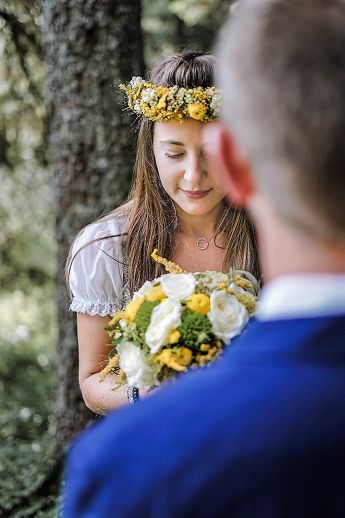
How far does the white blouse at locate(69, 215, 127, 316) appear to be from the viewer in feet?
9.47

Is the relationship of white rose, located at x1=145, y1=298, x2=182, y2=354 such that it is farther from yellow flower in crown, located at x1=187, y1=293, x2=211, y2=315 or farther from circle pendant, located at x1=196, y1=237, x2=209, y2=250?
circle pendant, located at x1=196, y1=237, x2=209, y2=250

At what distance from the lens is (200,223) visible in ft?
10.1

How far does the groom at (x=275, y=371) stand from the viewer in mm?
1012

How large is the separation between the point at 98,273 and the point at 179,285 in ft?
2.50

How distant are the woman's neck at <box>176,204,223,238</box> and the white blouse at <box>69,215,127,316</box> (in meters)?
0.27

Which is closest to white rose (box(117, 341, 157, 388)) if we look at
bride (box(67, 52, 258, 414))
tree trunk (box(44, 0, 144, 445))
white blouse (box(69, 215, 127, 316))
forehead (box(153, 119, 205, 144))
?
Answer: bride (box(67, 52, 258, 414))

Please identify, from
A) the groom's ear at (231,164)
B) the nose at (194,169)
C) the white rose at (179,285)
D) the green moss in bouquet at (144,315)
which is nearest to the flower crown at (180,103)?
the nose at (194,169)

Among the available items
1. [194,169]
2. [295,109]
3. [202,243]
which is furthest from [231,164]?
[202,243]

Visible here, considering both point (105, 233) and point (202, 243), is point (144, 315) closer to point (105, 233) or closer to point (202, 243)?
point (105, 233)

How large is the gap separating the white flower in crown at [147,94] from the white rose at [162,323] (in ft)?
3.34

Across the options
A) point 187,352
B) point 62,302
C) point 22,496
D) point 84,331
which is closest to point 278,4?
point 187,352

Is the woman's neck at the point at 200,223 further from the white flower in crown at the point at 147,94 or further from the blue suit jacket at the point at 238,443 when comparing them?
the blue suit jacket at the point at 238,443

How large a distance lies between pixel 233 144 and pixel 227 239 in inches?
77.9

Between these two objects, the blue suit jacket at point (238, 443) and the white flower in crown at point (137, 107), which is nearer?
the blue suit jacket at point (238, 443)
